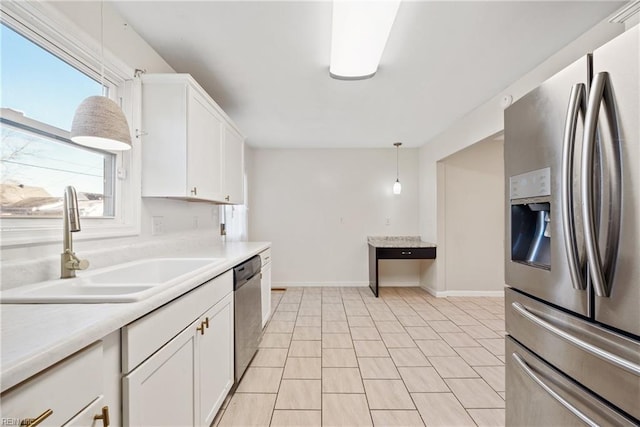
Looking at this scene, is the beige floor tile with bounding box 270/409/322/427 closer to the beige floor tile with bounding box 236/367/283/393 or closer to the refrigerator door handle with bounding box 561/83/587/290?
the beige floor tile with bounding box 236/367/283/393

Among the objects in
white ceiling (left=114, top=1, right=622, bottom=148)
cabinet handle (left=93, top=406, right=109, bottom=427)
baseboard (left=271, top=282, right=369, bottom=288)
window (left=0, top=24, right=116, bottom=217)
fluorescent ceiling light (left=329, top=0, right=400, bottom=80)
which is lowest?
baseboard (left=271, top=282, right=369, bottom=288)

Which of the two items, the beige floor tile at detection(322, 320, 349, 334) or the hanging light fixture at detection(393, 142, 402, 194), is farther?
the hanging light fixture at detection(393, 142, 402, 194)

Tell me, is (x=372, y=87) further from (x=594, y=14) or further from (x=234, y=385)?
(x=234, y=385)

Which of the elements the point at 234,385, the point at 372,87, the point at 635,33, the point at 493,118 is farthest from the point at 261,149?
the point at 635,33

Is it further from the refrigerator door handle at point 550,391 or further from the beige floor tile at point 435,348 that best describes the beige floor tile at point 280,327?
the refrigerator door handle at point 550,391

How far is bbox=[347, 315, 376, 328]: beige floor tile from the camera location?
3.18 metres

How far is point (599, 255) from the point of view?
2.67 ft

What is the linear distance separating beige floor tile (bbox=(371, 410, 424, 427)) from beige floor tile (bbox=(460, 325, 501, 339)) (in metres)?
1.54

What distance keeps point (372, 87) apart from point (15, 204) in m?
2.53

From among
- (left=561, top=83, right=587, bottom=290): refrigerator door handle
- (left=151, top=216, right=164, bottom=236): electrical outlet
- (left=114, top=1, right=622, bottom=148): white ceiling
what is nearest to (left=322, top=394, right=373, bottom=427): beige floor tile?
(left=561, top=83, right=587, bottom=290): refrigerator door handle

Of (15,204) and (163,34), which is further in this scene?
(163,34)

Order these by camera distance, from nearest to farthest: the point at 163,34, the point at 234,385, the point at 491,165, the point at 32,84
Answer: the point at 32,84
the point at 163,34
the point at 234,385
the point at 491,165

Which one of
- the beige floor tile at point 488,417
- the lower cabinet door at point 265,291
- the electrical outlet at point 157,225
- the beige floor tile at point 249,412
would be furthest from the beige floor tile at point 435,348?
the electrical outlet at point 157,225

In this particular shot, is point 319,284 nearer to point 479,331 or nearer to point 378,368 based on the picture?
point 479,331
